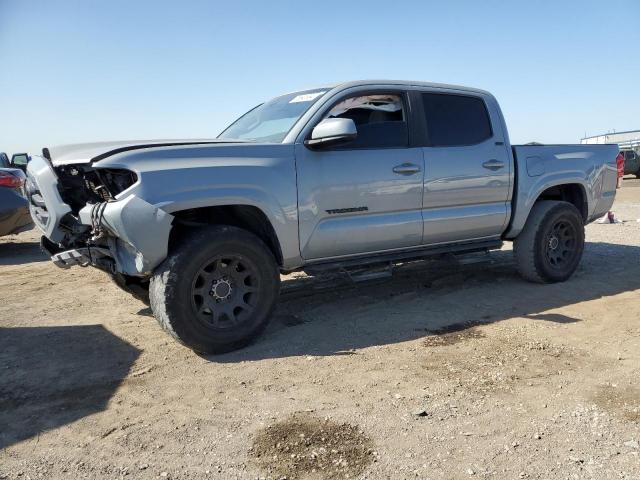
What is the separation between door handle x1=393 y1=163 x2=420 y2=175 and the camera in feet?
15.3

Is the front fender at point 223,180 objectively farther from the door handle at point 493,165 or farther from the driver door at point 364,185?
the door handle at point 493,165

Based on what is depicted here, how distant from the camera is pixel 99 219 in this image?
11.9 feet

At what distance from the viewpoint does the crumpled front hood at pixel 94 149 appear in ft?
12.2

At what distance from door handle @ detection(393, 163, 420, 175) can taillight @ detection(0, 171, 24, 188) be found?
20.1ft

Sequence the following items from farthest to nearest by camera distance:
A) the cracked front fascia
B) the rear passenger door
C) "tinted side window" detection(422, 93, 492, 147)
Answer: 1. "tinted side window" detection(422, 93, 492, 147)
2. the rear passenger door
3. the cracked front fascia

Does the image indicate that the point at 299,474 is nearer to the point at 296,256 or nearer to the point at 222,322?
the point at 222,322

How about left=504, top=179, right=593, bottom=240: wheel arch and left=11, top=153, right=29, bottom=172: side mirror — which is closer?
left=504, top=179, right=593, bottom=240: wheel arch

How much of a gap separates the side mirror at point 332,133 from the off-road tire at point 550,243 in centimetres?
260

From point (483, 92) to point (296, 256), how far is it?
2.84 meters

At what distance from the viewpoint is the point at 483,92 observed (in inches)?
225

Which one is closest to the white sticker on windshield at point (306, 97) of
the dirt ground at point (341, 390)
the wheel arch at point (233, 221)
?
the wheel arch at point (233, 221)

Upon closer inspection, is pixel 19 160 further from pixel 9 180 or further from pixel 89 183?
pixel 89 183

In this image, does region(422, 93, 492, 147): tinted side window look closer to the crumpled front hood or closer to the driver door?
the driver door

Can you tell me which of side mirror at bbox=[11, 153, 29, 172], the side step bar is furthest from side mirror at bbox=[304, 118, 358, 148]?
side mirror at bbox=[11, 153, 29, 172]
